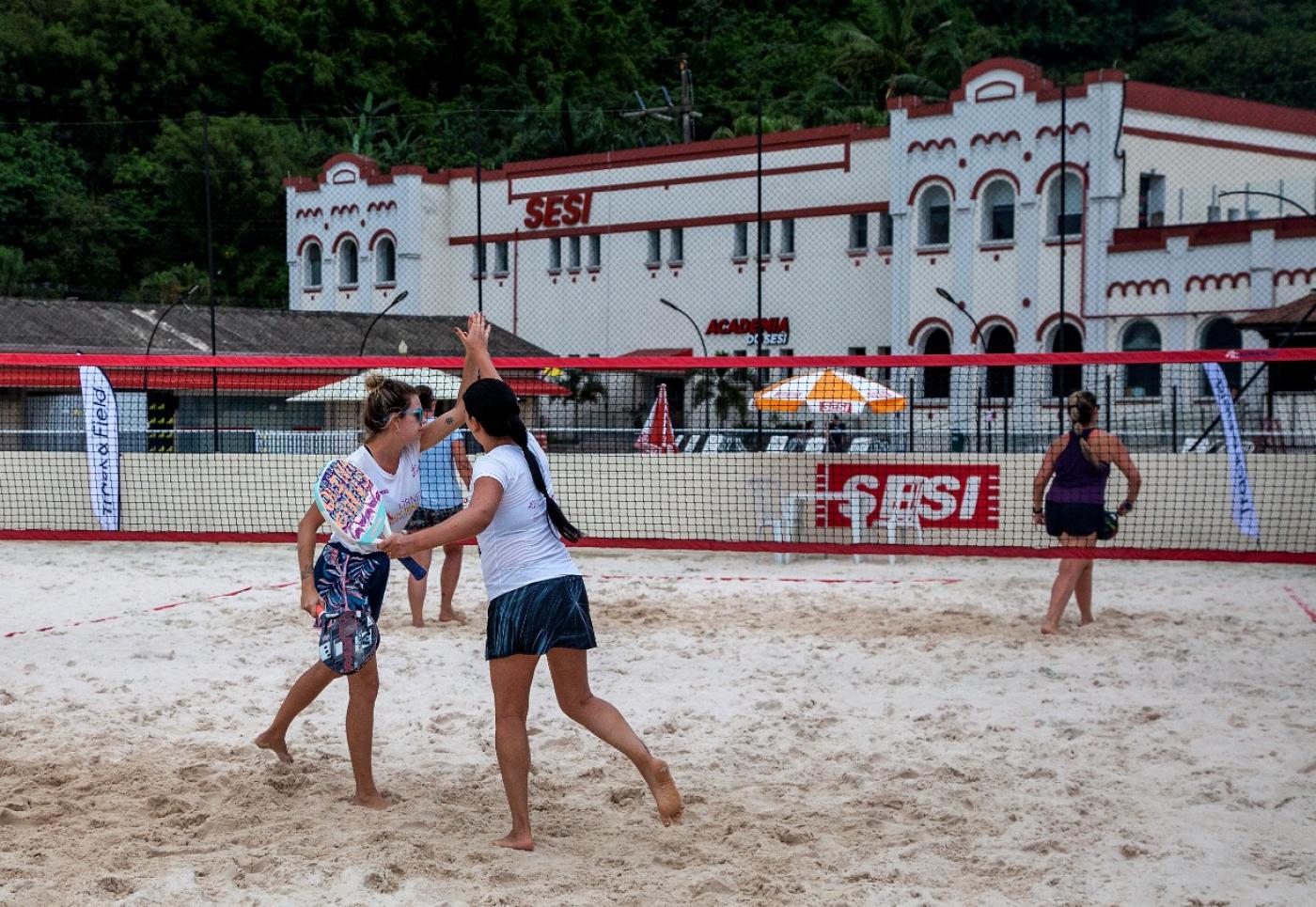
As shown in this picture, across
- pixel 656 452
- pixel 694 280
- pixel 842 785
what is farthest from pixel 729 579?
pixel 694 280

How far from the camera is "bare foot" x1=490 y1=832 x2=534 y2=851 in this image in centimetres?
557

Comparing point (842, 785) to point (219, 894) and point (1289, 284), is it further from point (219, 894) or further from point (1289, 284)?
point (1289, 284)

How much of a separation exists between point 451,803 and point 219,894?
4.08 ft

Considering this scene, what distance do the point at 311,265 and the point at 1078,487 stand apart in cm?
3928

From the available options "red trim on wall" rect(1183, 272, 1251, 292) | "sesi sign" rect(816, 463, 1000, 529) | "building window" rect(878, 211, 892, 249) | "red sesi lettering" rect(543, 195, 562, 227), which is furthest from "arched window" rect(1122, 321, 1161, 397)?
"red sesi lettering" rect(543, 195, 562, 227)

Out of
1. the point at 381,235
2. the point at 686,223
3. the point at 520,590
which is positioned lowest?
the point at 520,590

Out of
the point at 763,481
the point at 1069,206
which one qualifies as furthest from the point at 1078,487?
the point at 1069,206

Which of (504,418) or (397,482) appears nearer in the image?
(504,418)

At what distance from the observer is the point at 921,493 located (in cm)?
1447

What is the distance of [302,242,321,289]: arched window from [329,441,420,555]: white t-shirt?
41420 mm

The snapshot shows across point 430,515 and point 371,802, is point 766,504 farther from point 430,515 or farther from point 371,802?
point 371,802

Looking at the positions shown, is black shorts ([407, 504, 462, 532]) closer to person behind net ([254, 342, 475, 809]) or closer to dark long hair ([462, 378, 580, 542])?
person behind net ([254, 342, 475, 809])

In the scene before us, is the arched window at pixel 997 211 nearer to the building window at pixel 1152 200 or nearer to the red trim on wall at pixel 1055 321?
the red trim on wall at pixel 1055 321

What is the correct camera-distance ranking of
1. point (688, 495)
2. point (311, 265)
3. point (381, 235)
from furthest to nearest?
point (311, 265), point (381, 235), point (688, 495)
